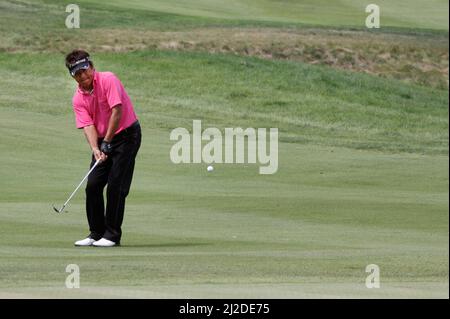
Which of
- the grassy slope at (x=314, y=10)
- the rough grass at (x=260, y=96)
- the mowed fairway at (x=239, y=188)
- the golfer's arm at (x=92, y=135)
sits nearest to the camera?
the mowed fairway at (x=239, y=188)

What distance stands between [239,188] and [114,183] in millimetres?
6075

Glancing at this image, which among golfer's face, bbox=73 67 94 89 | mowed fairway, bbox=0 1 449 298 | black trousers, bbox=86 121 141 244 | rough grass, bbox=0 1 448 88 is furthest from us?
rough grass, bbox=0 1 448 88

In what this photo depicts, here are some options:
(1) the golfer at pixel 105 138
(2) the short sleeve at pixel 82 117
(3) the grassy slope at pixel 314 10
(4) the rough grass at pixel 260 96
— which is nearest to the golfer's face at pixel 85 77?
(1) the golfer at pixel 105 138

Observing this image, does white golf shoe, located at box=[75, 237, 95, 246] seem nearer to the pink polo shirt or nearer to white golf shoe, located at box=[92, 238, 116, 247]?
white golf shoe, located at box=[92, 238, 116, 247]

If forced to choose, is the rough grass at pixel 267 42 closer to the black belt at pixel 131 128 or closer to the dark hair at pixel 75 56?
the black belt at pixel 131 128

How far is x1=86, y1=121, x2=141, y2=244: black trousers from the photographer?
11805 mm

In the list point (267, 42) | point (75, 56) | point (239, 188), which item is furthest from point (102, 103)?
point (267, 42)

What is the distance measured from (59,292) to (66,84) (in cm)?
2271

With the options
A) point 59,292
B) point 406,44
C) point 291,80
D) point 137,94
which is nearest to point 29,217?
point 59,292

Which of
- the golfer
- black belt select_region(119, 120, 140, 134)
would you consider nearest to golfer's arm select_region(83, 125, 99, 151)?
the golfer

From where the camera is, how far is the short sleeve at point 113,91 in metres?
11.5

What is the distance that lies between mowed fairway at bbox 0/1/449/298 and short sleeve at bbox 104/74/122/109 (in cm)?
126

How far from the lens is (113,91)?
454 inches
